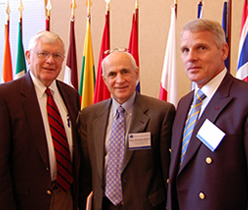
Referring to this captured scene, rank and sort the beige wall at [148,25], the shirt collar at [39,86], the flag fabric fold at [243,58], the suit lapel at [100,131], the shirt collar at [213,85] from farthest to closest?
the beige wall at [148,25]
the flag fabric fold at [243,58]
the shirt collar at [39,86]
the suit lapel at [100,131]
the shirt collar at [213,85]

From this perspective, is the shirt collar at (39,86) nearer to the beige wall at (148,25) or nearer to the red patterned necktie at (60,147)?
the red patterned necktie at (60,147)

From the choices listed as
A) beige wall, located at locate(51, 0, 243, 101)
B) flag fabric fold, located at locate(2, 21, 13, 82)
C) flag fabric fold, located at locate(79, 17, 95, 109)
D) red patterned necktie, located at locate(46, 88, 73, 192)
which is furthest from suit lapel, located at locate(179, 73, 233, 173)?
flag fabric fold, located at locate(2, 21, 13, 82)

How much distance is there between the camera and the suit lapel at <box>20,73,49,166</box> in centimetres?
182

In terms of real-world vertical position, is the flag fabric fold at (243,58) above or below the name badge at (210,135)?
above

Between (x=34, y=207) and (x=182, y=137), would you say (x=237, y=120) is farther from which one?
(x=34, y=207)

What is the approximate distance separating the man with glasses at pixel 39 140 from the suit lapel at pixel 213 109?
38.5 inches

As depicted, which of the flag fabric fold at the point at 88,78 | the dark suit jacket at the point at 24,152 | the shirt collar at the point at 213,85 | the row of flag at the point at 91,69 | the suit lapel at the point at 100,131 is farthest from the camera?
the flag fabric fold at the point at 88,78

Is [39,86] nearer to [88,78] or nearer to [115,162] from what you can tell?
[115,162]

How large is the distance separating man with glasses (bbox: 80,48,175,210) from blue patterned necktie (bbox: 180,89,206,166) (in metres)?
0.27

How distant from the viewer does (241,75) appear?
2.67 metres

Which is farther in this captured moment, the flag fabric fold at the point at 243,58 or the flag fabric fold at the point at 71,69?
the flag fabric fold at the point at 71,69

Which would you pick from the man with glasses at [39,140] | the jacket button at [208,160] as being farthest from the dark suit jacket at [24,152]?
the jacket button at [208,160]

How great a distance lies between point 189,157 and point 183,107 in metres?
0.42

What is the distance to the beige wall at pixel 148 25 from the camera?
3725 millimetres
